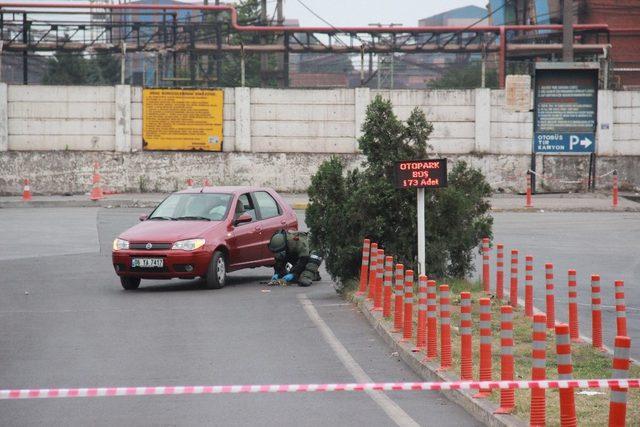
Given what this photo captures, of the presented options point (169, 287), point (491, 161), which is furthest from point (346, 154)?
point (169, 287)

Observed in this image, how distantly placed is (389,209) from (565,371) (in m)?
9.68

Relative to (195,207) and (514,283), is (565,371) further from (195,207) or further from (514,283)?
(195,207)

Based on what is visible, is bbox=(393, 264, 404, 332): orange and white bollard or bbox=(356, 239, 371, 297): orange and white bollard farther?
bbox=(356, 239, 371, 297): orange and white bollard

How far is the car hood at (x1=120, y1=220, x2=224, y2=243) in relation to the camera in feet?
58.2

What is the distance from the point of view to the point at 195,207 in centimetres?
1909

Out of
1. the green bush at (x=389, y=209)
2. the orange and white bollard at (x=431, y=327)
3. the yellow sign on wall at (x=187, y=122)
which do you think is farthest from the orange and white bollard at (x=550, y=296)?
the yellow sign on wall at (x=187, y=122)

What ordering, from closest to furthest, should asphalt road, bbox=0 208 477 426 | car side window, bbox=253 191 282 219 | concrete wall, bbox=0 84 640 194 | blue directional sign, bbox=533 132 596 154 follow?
asphalt road, bbox=0 208 477 426 < car side window, bbox=253 191 282 219 < concrete wall, bbox=0 84 640 194 < blue directional sign, bbox=533 132 596 154

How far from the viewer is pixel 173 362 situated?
11.3 metres

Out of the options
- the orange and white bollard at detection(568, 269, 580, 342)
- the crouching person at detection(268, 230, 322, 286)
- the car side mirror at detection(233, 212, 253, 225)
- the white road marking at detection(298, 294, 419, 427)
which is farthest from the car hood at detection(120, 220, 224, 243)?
the orange and white bollard at detection(568, 269, 580, 342)

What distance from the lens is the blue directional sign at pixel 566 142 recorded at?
41344 mm

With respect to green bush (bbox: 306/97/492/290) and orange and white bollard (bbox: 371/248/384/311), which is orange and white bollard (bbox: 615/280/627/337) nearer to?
orange and white bollard (bbox: 371/248/384/311)

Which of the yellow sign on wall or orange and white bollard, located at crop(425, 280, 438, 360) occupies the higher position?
the yellow sign on wall

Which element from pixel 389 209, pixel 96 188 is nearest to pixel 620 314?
pixel 389 209

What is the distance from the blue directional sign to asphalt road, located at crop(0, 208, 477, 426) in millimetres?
22435
